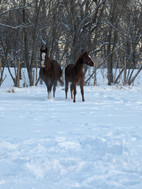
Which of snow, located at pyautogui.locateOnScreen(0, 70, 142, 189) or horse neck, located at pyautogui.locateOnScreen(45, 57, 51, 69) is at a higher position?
horse neck, located at pyautogui.locateOnScreen(45, 57, 51, 69)

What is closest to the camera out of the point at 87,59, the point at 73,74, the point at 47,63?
the point at 87,59

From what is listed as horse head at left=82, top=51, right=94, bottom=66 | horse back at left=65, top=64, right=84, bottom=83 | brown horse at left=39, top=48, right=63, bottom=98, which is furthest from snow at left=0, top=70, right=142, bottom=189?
brown horse at left=39, top=48, right=63, bottom=98

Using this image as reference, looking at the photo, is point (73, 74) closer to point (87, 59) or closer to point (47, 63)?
point (87, 59)

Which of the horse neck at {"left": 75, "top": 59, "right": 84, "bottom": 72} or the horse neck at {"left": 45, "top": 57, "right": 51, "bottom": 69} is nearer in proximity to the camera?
the horse neck at {"left": 75, "top": 59, "right": 84, "bottom": 72}

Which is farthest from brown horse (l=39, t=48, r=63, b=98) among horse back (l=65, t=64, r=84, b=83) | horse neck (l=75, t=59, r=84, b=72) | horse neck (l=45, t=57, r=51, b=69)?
horse neck (l=75, t=59, r=84, b=72)

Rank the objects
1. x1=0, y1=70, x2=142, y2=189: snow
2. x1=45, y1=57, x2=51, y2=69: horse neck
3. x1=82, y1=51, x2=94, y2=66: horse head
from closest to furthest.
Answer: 1. x1=0, y1=70, x2=142, y2=189: snow
2. x1=82, y1=51, x2=94, y2=66: horse head
3. x1=45, y1=57, x2=51, y2=69: horse neck

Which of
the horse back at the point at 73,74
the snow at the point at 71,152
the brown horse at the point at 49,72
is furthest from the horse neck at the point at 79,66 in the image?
the snow at the point at 71,152

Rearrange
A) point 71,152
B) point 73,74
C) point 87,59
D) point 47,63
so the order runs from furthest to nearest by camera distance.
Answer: point 47,63 → point 73,74 → point 87,59 → point 71,152

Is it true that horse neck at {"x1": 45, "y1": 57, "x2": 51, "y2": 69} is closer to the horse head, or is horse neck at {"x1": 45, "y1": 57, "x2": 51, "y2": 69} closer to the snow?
the horse head

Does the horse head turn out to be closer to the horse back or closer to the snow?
the horse back

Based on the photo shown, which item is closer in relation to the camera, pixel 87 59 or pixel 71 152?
pixel 71 152

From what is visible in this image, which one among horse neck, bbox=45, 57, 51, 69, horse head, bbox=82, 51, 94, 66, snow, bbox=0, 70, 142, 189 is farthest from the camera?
horse neck, bbox=45, 57, 51, 69

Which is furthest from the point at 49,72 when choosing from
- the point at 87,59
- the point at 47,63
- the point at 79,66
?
the point at 87,59

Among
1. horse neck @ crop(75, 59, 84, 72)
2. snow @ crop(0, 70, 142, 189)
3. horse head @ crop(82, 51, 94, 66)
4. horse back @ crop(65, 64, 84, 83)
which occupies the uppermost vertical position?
horse head @ crop(82, 51, 94, 66)
